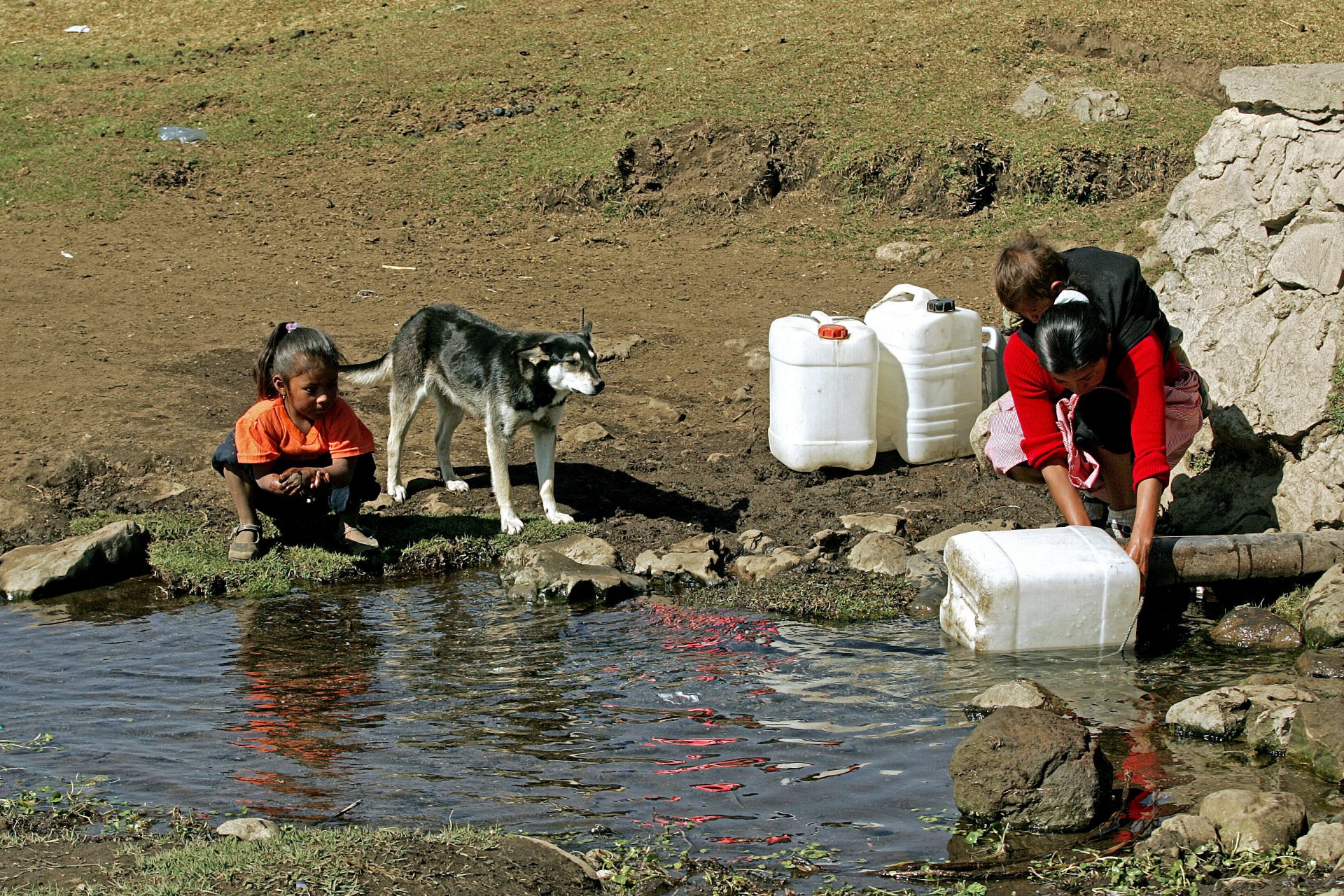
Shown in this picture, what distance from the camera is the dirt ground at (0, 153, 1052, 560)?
8.18 metres

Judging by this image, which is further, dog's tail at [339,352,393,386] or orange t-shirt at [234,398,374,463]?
dog's tail at [339,352,393,386]

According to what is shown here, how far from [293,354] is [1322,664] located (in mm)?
Answer: 5024

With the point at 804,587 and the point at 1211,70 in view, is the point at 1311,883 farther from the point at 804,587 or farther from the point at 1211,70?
the point at 1211,70

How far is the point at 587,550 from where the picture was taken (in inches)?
289

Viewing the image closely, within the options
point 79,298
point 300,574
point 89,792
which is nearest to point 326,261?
point 79,298

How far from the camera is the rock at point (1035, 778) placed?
410 cm

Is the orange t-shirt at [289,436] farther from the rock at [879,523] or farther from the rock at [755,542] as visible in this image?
the rock at [879,523]

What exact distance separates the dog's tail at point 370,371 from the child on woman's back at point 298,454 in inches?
59.9

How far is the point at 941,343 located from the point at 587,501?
2534 millimetres

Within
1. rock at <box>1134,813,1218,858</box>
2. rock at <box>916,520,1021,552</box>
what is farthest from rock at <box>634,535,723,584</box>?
rock at <box>1134,813,1218,858</box>

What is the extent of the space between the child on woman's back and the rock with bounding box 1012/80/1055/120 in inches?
382

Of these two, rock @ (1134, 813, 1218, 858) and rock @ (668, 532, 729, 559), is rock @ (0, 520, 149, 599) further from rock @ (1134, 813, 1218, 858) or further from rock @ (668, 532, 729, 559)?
rock @ (1134, 813, 1218, 858)

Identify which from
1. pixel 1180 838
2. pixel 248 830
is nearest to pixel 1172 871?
pixel 1180 838

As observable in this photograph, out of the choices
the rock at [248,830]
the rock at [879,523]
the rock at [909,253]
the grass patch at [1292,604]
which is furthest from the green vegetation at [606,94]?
the rock at [248,830]
